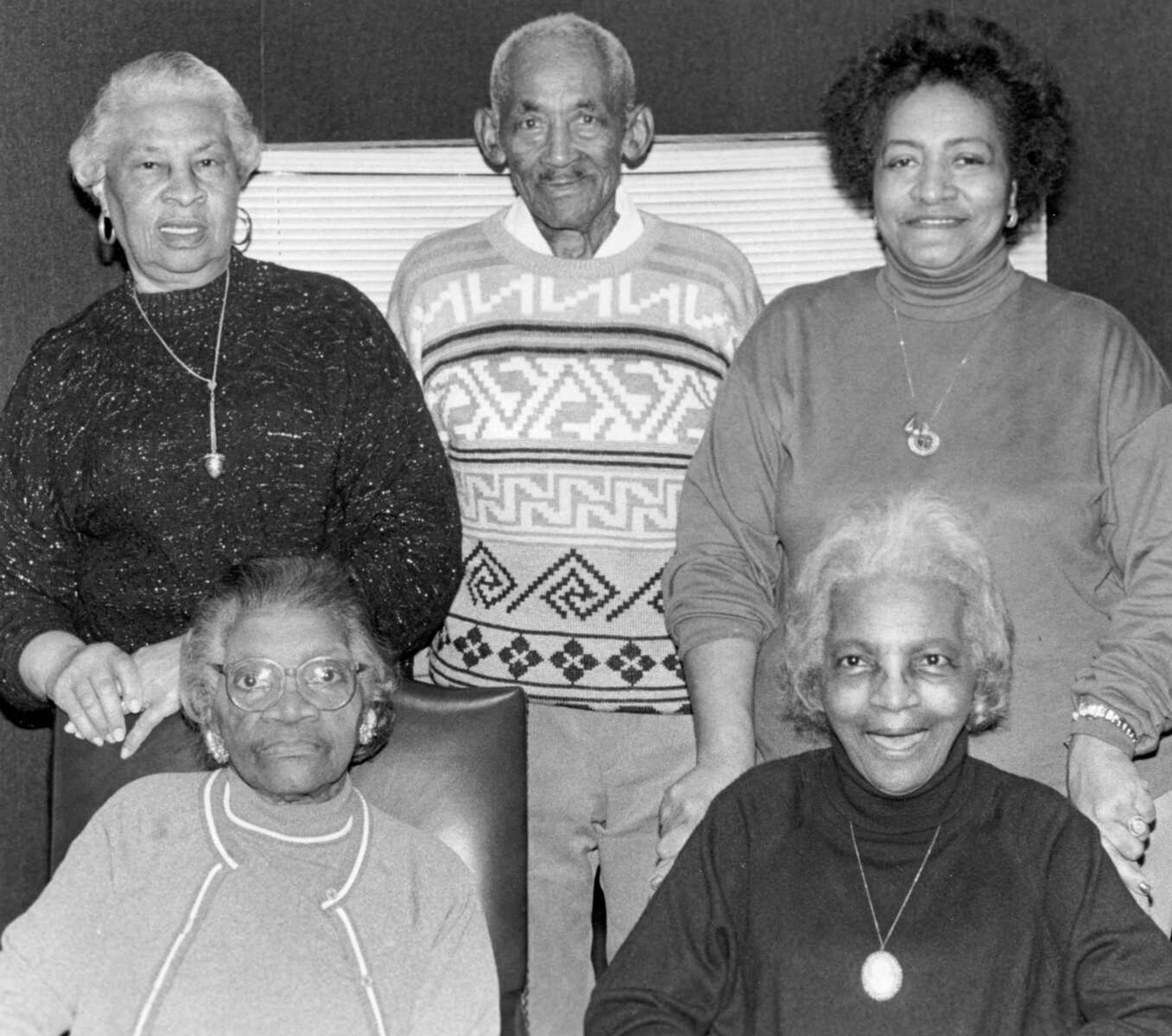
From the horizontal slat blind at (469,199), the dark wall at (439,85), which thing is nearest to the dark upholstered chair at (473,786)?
the dark wall at (439,85)

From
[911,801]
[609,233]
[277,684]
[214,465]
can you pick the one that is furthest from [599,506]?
[911,801]

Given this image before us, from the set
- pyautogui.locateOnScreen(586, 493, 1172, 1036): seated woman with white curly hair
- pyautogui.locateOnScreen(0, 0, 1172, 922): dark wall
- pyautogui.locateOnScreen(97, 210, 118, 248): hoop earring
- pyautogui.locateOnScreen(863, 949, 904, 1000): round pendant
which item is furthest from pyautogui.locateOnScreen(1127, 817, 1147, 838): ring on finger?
pyautogui.locateOnScreen(97, 210, 118, 248): hoop earring

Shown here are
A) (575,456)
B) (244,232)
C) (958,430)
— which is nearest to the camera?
(958,430)

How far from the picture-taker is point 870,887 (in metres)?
2.19

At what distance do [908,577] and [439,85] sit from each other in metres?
1.98

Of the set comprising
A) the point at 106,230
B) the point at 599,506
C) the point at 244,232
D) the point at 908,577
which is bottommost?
the point at 908,577

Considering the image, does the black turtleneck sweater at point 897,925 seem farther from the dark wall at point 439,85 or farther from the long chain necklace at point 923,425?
the dark wall at point 439,85

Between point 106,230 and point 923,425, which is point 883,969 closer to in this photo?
point 923,425

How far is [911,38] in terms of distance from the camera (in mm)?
2625

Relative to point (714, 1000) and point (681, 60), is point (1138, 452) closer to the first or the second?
point (714, 1000)

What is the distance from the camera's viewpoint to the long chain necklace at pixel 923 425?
99.9 inches

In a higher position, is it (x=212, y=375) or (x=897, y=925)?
(x=212, y=375)

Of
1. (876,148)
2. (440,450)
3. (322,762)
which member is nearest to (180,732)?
(322,762)

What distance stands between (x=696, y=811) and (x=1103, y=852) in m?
0.53
